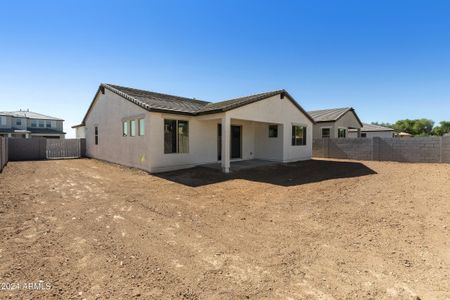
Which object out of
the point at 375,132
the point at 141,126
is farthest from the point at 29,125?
the point at 375,132

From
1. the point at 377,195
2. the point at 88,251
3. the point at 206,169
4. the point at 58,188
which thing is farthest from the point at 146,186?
the point at 377,195

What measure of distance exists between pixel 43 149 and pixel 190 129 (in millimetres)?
14229

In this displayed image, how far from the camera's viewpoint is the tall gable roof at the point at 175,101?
36.3 feet

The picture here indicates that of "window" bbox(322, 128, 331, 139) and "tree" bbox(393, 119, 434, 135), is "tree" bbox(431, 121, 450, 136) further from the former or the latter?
"window" bbox(322, 128, 331, 139)

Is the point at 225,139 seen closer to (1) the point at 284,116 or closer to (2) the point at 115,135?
(1) the point at 284,116

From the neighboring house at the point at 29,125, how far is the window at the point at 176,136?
28.1 meters

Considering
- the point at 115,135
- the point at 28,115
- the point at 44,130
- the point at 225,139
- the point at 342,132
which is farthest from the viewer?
the point at 28,115

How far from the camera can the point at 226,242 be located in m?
4.06

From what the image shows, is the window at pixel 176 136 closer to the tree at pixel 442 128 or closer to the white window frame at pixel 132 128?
the white window frame at pixel 132 128

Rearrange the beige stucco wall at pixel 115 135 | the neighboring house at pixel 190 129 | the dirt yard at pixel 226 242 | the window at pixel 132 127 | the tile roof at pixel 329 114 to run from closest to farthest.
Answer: the dirt yard at pixel 226 242
the neighboring house at pixel 190 129
the beige stucco wall at pixel 115 135
the window at pixel 132 127
the tile roof at pixel 329 114

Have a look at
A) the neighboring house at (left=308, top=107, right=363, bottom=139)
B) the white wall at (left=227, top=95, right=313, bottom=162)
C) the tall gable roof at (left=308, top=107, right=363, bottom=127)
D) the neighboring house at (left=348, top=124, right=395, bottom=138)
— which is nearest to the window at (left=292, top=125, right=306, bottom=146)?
the white wall at (left=227, top=95, right=313, bottom=162)

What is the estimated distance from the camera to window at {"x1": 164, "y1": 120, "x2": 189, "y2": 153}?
11.5 m

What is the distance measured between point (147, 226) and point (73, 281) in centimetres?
194

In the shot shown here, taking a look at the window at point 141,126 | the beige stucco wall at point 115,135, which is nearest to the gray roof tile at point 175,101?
the beige stucco wall at point 115,135
